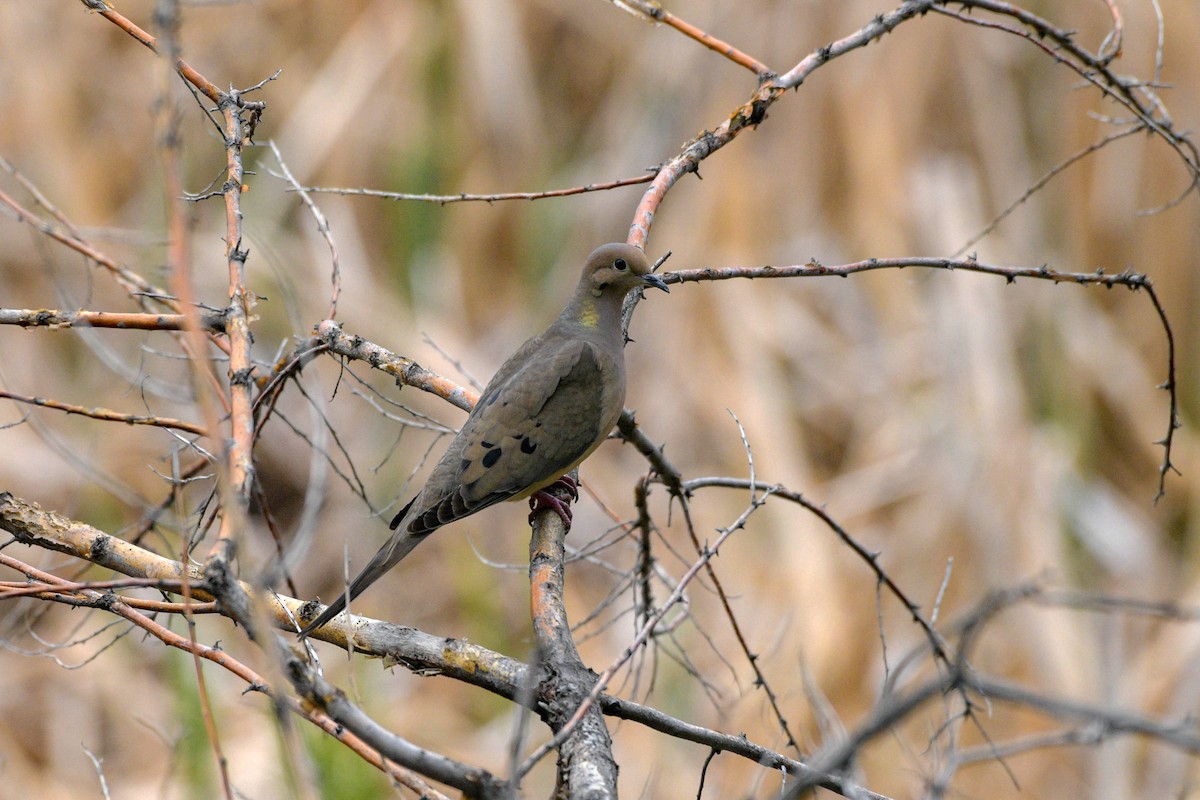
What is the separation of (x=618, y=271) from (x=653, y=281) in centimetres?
16

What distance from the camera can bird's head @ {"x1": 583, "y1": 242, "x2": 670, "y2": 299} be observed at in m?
3.13

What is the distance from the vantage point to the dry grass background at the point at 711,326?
19.3 ft

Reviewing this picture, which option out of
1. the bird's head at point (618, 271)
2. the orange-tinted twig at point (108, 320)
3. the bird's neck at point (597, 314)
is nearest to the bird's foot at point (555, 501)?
the bird's neck at point (597, 314)

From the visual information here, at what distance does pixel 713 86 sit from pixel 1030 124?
195cm

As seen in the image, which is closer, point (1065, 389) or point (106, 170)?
point (1065, 389)

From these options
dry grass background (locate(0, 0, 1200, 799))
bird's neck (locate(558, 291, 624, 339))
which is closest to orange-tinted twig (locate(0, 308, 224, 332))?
bird's neck (locate(558, 291, 624, 339))

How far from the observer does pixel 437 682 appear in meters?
6.68

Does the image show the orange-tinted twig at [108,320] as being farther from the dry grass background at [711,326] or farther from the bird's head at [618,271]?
the dry grass background at [711,326]

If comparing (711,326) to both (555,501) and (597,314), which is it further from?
(555,501)

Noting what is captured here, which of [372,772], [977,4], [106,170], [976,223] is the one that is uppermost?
[976,223]

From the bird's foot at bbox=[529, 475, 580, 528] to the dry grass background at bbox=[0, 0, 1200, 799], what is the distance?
8.26 feet

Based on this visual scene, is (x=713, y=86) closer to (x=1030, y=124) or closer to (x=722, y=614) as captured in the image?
(x=1030, y=124)


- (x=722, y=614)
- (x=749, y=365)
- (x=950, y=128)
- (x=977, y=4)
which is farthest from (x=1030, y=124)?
(x=977, y=4)

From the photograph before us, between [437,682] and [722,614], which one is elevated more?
[722,614]
